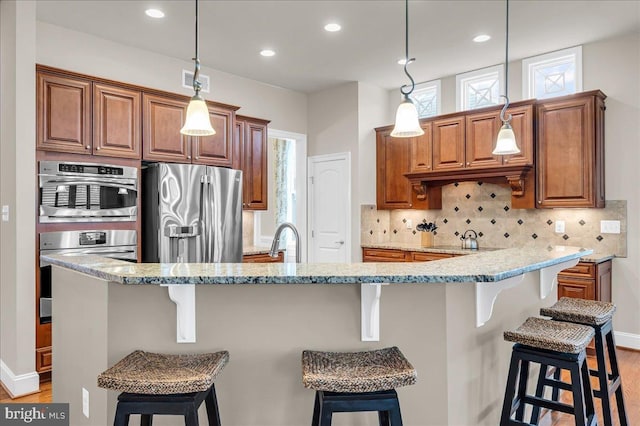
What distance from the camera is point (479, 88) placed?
16.8ft

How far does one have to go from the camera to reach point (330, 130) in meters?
5.88

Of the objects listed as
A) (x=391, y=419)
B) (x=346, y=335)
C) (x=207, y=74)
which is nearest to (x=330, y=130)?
(x=207, y=74)

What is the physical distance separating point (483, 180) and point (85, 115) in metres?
3.99

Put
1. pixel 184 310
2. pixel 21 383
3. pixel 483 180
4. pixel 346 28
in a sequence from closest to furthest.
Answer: pixel 184 310 → pixel 21 383 → pixel 346 28 → pixel 483 180

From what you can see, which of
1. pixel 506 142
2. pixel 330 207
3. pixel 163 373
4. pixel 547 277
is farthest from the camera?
pixel 330 207

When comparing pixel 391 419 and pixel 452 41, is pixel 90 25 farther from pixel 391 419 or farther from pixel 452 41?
pixel 391 419

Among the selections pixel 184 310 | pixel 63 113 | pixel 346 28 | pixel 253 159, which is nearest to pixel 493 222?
pixel 346 28

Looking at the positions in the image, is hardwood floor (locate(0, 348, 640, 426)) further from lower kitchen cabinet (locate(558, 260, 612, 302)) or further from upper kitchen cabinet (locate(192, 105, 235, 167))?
upper kitchen cabinet (locate(192, 105, 235, 167))

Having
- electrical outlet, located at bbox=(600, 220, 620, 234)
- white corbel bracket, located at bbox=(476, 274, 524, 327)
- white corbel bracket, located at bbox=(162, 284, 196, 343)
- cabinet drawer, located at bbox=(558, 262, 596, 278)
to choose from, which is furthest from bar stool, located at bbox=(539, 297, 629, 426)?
electrical outlet, located at bbox=(600, 220, 620, 234)

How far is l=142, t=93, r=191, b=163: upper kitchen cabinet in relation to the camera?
12.8ft

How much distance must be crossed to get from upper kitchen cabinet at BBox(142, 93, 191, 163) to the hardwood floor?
1998mm

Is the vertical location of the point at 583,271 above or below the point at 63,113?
below

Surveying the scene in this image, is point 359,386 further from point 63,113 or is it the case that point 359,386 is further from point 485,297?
point 63,113

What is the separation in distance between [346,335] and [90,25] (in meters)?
3.65
